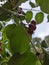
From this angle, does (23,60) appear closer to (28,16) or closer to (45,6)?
(45,6)

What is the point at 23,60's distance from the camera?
0.47 m

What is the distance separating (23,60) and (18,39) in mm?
55

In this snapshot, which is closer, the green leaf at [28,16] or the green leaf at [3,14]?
the green leaf at [3,14]

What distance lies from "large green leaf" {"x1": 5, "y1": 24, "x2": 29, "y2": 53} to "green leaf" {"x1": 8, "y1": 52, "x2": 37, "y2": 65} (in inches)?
0.8

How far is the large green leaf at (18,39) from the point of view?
49 centimetres

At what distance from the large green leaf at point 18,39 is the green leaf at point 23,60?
0.07 ft

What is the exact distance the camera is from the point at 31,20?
2.63ft

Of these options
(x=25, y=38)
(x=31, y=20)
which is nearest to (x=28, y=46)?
(x=25, y=38)

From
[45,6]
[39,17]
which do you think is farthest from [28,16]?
[45,6]

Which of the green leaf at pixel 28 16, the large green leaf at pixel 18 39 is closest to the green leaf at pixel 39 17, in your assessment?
the green leaf at pixel 28 16

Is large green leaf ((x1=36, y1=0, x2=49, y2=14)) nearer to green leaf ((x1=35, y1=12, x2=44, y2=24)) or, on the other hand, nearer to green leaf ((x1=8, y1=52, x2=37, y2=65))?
green leaf ((x1=8, y1=52, x2=37, y2=65))

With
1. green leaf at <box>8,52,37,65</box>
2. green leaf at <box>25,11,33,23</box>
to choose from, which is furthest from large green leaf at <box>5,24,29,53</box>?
green leaf at <box>25,11,33,23</box>

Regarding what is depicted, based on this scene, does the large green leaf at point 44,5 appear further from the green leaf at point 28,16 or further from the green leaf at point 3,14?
the green leaf at point 28,16

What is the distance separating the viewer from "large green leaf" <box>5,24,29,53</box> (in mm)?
495
